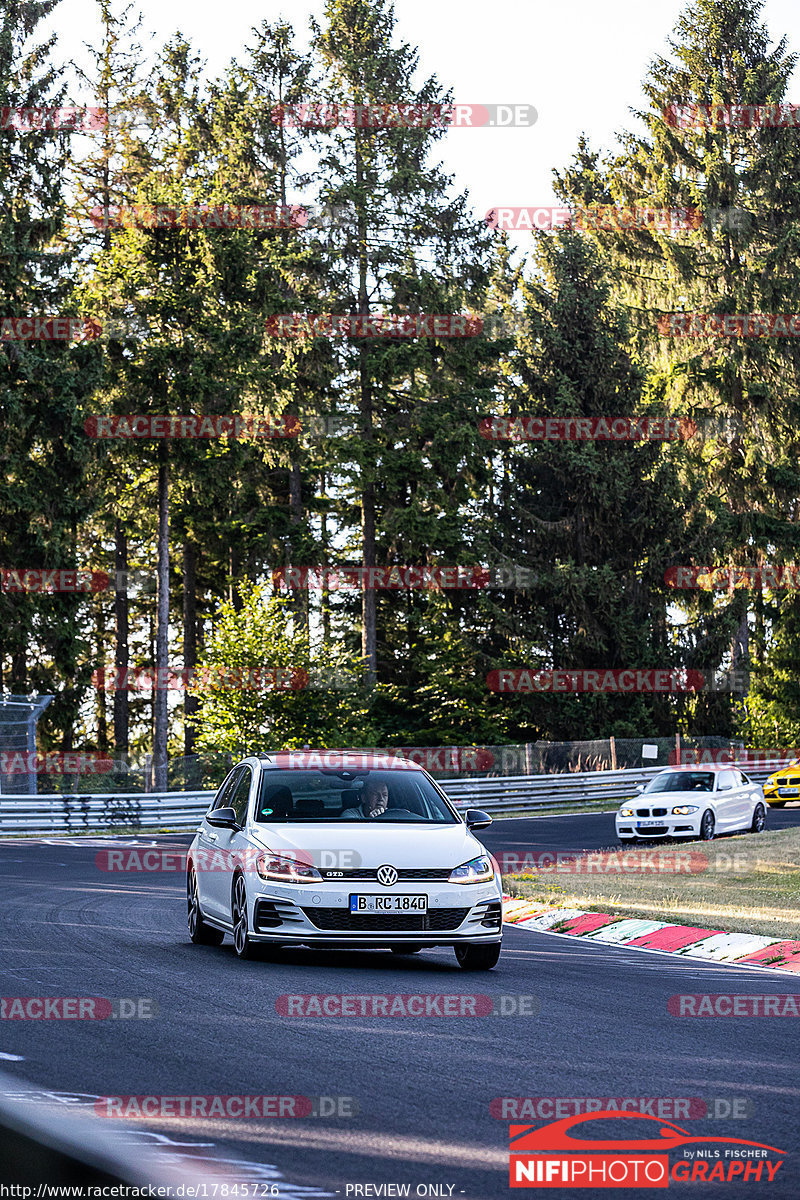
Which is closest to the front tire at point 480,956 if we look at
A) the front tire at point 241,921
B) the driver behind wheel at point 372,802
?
the driver behind wheel at point 372,802

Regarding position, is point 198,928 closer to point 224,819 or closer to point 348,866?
point 224,819

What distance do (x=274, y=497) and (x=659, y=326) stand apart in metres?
15.4

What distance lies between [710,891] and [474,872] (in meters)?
7.90

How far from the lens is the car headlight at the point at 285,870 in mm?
10891

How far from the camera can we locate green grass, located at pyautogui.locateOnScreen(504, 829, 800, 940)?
15055 millimetres

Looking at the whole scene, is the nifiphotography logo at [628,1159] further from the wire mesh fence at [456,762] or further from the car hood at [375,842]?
the wire mesh fence at [456,762]

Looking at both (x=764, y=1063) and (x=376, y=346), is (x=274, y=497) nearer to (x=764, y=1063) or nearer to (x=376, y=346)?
(x=376, y=346)

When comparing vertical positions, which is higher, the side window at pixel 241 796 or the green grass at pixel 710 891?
the side window at pixel 241 796

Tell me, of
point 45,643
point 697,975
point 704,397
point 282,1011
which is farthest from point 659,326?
point 282,1011

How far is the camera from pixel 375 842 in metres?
11.1

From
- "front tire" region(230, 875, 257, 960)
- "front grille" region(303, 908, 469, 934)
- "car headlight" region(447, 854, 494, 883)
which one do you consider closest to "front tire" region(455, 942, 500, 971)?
"car headlight" region(447, 854, 494, 883)

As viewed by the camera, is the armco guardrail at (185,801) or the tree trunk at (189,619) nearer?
the armco guardrail at (185,801)

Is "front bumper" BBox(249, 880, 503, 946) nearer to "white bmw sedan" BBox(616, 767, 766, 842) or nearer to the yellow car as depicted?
"white bmw sedan" BBox(616, 767, 766, 842)

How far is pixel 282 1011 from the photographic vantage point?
29.2 ft
